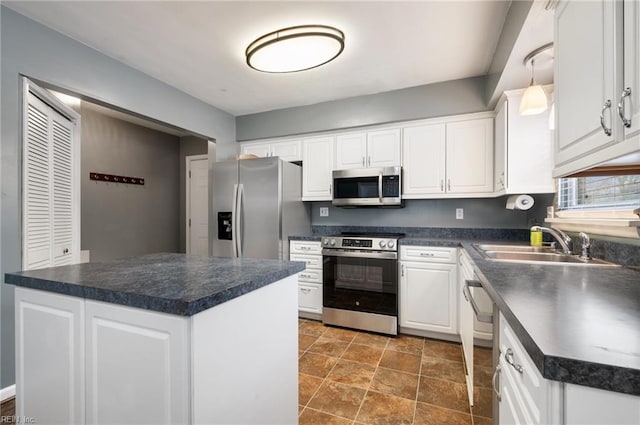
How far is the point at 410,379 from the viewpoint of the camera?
206 cm

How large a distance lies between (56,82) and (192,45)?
99 cm

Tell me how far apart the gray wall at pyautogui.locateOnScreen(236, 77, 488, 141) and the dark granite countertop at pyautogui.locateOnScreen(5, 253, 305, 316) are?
7.34 ft

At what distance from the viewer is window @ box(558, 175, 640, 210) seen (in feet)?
4.91

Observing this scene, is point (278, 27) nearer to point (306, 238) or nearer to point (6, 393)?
point (306, 238)

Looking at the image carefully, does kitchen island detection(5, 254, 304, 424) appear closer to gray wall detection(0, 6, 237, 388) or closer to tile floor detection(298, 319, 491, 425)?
tile floor detection(298, 319, 491, 425)

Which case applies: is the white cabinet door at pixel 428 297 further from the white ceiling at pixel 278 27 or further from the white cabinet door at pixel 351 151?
the white ceiling at pixel 278 27

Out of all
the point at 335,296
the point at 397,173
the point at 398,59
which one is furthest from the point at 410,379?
the point at 398,59

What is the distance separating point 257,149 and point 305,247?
154 centimetres

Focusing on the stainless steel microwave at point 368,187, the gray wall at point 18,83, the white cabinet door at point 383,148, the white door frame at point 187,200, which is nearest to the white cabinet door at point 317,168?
the stainless steel microwave at point 368,187

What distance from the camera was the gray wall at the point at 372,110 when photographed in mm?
2771

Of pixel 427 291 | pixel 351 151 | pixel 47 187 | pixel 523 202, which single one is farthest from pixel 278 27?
pixel 427 291

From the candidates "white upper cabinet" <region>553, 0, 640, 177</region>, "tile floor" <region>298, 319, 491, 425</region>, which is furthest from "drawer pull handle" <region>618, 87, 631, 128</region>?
"tile floor" <region>298, 319, 491, 425</region>

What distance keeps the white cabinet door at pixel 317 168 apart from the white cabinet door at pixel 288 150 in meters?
0.07

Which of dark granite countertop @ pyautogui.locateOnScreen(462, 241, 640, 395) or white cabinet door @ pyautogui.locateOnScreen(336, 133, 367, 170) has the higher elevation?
white cabinet door @ pyautogui.locateOnScreen(336, 133, 367, 170)
